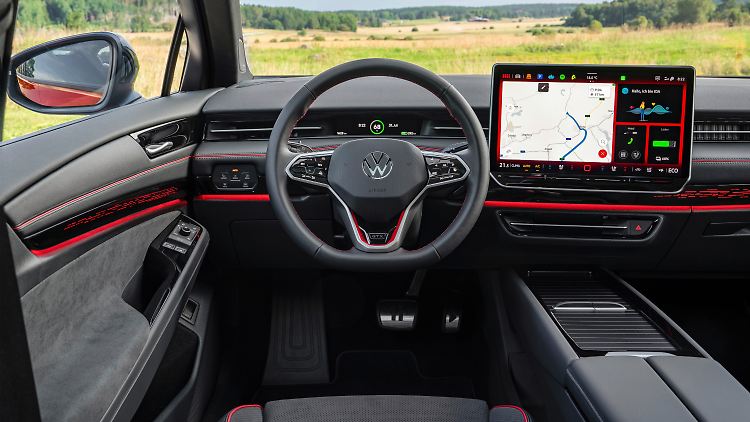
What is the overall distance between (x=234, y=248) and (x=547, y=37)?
1405 mm

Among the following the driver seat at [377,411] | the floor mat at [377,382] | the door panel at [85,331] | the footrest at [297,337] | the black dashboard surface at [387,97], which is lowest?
the floor mat at [377,382]

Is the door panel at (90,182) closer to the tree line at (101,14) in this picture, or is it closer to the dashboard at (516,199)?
the dashboard at (516,199)

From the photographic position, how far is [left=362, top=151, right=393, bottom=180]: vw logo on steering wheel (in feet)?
6.74

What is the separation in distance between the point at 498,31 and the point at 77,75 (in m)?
1.51

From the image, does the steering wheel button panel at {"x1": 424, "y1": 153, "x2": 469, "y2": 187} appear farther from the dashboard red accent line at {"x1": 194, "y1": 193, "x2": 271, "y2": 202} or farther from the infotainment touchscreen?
the dashboard red accent line at {"x1": 194, "y1": 193, "x2": 271, "y2": 202}

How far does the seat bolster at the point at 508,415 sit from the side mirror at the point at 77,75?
1.47 metres

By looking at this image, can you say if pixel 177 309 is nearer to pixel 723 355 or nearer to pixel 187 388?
pixel 187 388

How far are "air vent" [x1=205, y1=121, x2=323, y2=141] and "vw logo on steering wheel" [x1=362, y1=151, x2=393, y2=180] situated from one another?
1.70ft

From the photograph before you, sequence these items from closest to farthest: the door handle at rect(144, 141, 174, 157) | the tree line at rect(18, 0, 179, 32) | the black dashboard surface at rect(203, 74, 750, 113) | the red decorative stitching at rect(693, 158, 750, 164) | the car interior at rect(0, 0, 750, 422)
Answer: the car interior at rect(0, 0, 750, 422), the tree line at rect(18, 0, 179, 32), the door handle at rect(144, 141, 174, 157), the red decorative stitching at rect(693, 158, 750, 164), the black dashboard surface at rect(203, 74, 750, 113)

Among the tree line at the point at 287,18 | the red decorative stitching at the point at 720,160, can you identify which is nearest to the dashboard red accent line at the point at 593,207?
the red decorative stitching at the point at 720,160

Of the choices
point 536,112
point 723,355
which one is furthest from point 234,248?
point 723,355

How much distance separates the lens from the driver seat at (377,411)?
1772 millimetres

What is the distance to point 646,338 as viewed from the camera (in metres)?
1.99

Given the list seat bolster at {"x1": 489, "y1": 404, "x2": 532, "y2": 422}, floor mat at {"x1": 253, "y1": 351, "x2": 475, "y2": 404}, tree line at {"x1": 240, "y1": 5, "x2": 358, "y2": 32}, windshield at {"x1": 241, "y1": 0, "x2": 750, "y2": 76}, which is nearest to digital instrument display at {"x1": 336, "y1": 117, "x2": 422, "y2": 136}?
windshield at {"x1": 241, "y1": 0, "x2": 750, "y2": 76}
